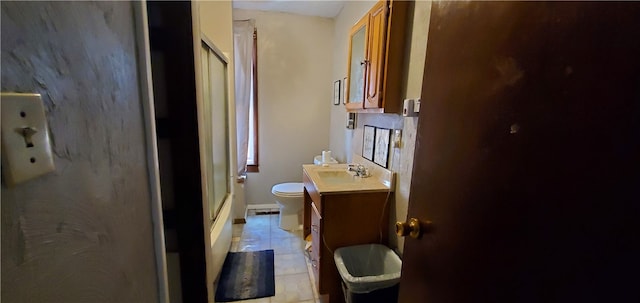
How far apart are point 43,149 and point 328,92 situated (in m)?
2.85

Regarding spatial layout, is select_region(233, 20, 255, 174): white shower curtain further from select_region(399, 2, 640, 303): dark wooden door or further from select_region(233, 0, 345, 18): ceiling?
select_region(399, 2, 640, 303): dark wooden door

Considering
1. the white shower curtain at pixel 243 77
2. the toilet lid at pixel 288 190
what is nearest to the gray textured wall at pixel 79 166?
the toilet lid at pixel 288 190

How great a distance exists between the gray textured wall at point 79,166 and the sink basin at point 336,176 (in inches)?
55.2

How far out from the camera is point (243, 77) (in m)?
2.82

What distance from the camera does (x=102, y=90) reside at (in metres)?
0.50

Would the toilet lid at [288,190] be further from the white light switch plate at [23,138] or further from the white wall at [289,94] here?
the white light switch plate at [23,138]

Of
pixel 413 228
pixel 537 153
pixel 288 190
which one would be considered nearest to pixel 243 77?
pixel 288 190

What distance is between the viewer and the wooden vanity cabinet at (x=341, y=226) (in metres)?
1.56

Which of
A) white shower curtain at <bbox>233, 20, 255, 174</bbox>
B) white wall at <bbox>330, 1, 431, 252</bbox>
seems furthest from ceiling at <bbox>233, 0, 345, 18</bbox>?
white wall at <bbox>330, 1, 431, 252</bbox>

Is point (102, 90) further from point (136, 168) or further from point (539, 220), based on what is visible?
point (539, 220)

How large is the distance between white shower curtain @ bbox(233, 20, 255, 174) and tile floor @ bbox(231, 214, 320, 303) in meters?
0.67

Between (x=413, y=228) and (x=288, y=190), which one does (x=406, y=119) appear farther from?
(x=288, y=190)

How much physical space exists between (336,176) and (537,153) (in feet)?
5.36

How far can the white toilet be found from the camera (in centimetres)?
260
